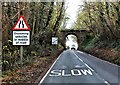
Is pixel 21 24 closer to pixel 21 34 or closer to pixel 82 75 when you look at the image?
pixel 21 34

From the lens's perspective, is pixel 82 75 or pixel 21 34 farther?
pixel 82 75

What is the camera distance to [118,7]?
3556cm

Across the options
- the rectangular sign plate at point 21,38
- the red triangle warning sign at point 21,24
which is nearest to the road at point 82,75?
the rectangular sign plate at point 21,38

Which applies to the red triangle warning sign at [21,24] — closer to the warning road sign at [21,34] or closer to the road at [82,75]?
the warning road sign at [21,34]

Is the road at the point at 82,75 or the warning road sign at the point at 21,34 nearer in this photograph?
the warning road sign at the point at 21,34

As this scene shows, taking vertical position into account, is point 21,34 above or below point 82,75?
above

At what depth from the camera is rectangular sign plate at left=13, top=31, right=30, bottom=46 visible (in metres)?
12.3

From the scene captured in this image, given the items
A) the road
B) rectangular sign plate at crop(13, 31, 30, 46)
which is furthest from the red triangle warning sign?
the road

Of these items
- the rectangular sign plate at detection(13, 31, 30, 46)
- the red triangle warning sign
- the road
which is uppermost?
the red triangle warning sign

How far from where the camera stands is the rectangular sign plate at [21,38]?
12273mm

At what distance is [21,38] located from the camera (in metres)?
12.3

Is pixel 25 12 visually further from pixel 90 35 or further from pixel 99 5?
pixel 90 35

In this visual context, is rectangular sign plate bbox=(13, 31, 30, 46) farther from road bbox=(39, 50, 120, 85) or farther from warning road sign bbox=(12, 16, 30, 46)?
road bbox=(39, 50, 120, 85)

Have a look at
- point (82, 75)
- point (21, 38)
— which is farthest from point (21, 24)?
point (82, 75)
